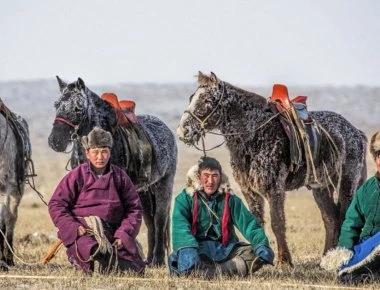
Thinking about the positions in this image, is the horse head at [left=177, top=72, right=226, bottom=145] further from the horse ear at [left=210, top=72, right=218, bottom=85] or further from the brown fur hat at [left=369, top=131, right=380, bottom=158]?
the brown fur hat at [left=369, top=131, right=380, bottom=158]

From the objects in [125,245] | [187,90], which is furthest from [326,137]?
[187,90]

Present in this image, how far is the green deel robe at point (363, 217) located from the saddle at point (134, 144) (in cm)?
339

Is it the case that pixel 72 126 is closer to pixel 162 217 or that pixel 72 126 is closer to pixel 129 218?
pixel 129 218

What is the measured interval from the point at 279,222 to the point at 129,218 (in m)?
2.42

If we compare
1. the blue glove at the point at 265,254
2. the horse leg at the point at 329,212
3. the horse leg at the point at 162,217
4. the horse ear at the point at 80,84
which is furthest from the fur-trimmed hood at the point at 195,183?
the horse leg at the point at 329,212

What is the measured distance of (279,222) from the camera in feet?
35.9

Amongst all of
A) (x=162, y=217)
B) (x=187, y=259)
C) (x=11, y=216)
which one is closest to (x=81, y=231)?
(x=187, y=259)

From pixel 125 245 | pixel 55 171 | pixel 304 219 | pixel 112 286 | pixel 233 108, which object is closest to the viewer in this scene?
pixel 112 286

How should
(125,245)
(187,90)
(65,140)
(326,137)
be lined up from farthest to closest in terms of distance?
(187,90), (326,137), (65,140), (125,245)

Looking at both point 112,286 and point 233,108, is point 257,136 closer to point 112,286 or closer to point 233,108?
point 233,108

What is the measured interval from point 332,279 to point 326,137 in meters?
3.09

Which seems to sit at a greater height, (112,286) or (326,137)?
(326,137)

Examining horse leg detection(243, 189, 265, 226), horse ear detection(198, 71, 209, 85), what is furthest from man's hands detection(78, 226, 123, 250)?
horse ear detection(198, 71, 209, 85)

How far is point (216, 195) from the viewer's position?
368 inches
